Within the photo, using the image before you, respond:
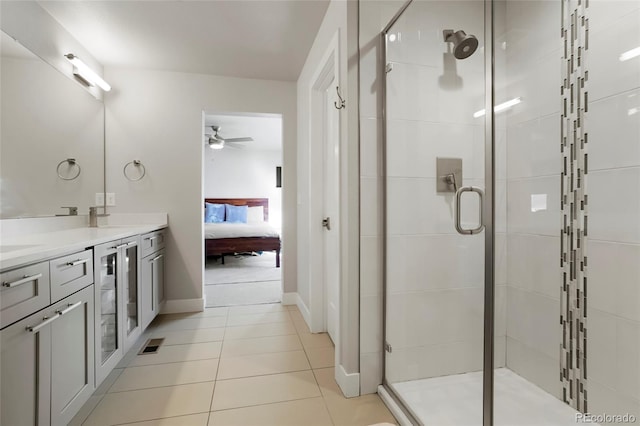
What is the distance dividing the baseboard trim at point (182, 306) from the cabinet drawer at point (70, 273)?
5.05ft

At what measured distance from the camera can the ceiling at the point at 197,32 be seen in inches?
80.2

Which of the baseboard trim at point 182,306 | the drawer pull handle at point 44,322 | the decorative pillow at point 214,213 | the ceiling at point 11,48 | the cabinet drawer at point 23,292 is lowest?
the baseboard trim at point 182,306

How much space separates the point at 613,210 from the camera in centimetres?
137

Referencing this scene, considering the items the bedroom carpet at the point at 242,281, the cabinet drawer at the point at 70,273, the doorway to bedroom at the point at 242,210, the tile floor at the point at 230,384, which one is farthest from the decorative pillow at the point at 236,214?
the cabinet drawer at the point at 70,273

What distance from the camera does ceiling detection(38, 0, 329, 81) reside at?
6.68 ft

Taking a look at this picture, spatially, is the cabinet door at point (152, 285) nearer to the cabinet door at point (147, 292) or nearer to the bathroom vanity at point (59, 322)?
the cabinet door at point (147, 292)

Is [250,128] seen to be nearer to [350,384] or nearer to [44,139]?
[44,139]

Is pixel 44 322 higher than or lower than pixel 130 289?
higher

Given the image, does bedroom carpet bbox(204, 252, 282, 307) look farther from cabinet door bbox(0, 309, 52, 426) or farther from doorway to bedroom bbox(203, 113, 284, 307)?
cabinet door bbox(0, 309, 52, 426)

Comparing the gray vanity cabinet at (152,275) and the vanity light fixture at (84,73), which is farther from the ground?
the vanity light fixture at (84,73)

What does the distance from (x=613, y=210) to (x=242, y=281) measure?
12.7 ft

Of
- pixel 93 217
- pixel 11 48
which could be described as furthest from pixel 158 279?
pixel 11 48

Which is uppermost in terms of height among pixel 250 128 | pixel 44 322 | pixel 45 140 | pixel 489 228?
pixel 250 128

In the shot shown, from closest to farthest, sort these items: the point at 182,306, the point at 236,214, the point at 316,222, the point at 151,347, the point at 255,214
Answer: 1. the point at 151,347
2. the point at 316,222
3. the point at 182,306
4. the point at 236,214
5. the point at 255,214
